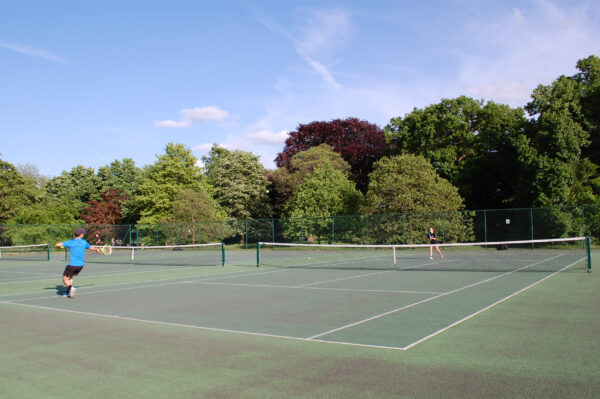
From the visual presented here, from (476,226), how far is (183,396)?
29776 millimetres

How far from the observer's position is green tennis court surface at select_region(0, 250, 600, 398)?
4953 mm

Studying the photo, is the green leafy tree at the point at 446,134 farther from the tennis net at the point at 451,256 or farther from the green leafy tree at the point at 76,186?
the green leafy tree at the point at 76,186

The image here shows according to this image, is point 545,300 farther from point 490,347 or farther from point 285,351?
point 285,351

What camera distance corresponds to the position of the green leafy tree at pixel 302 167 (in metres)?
48.9

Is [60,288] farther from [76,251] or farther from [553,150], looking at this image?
[553,150]

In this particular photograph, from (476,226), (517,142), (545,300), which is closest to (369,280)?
(545,300)

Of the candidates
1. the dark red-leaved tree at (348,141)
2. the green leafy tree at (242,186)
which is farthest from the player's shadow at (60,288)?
the dark red-leaved tree at (348,141)

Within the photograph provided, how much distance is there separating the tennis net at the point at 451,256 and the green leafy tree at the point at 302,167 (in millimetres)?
11464

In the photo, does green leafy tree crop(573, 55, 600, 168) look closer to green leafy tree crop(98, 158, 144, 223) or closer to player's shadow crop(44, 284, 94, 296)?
player's shadow crop(44, 284, 94, 296)

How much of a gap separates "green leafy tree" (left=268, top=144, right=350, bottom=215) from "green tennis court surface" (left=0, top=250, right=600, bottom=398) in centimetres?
3481

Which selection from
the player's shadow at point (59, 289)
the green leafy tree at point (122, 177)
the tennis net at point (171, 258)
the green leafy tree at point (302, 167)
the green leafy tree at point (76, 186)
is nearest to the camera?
the player's shadow at point (59, 289)

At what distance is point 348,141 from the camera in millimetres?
55594

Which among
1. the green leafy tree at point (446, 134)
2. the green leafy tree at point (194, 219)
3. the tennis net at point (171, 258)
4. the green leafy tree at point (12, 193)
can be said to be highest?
the green leafy tree at point (446, 134)

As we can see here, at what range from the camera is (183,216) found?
45.8 meters
